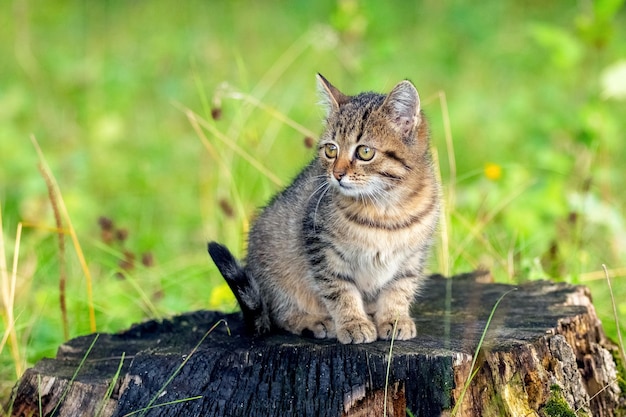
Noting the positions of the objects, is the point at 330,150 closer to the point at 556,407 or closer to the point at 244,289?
the point at 244,289

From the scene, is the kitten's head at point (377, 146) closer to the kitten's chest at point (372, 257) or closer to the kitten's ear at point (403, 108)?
the kitten's ear at point (403, 108)

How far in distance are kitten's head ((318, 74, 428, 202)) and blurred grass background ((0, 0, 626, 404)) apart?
2.39 ft

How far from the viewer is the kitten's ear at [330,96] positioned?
12.3ft

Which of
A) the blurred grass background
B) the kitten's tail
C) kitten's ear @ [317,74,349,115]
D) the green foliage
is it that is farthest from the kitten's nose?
the green foliage

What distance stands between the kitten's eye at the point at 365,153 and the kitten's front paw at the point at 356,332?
656 mm

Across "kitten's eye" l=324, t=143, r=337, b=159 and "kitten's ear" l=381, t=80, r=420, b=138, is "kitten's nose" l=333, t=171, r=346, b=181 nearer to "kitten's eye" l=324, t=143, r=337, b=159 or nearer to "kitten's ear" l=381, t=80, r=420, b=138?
"kitten's eye" l=324, t=143, r=337, b=159

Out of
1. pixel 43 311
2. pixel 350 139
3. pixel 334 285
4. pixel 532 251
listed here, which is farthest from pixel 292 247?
pixel 532 251

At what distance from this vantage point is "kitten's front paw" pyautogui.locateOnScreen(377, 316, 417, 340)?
335cm

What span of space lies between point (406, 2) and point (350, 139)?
789cm

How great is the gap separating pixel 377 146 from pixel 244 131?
5.78 ft

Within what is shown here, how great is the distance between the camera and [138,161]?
295 inches

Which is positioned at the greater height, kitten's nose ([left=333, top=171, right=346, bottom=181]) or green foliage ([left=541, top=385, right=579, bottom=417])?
kitten's nose ([left=333, top=171, right=346, bottom=181])

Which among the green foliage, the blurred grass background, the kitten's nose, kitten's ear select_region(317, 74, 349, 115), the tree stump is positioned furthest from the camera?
the blurred grass background

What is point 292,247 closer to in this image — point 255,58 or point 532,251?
point 532,251
